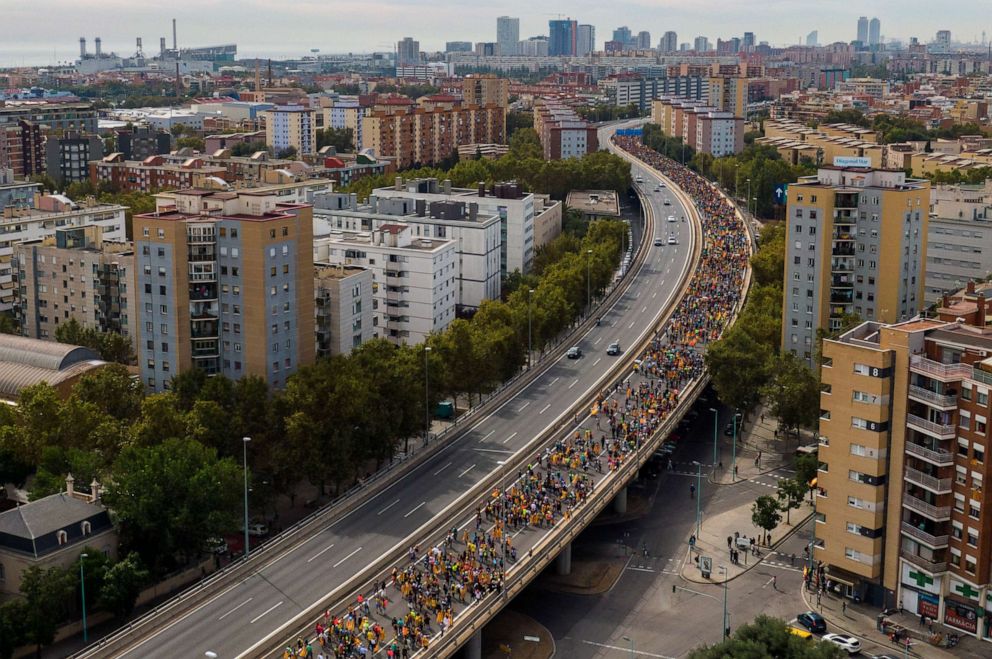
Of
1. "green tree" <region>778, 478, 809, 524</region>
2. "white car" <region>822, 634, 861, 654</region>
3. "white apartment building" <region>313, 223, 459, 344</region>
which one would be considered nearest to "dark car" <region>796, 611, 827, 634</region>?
"white car" <region>822, 634, 861, 654</region>

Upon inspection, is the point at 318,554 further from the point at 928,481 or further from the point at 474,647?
the point at 928,481

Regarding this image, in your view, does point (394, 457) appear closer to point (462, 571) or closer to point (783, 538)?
point (462, 571)

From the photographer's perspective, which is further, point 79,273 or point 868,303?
point 79,273

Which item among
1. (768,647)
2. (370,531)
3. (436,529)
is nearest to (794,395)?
(436,529)

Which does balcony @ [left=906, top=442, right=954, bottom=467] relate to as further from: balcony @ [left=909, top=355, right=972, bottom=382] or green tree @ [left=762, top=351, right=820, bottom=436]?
green tree @ [left=762, top=351, right=820, bottom=436]

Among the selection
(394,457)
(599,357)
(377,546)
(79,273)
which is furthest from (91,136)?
(377,546)

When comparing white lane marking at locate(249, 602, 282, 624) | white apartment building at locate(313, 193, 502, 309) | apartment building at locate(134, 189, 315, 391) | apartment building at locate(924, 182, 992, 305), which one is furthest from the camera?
white apartment building at locate(313, 193, 502, 309)

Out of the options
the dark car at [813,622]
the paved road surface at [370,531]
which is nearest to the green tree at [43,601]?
the paved road surface at [370,531]

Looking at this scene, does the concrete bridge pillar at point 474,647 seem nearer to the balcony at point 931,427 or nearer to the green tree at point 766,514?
the green tree at point 766,514
